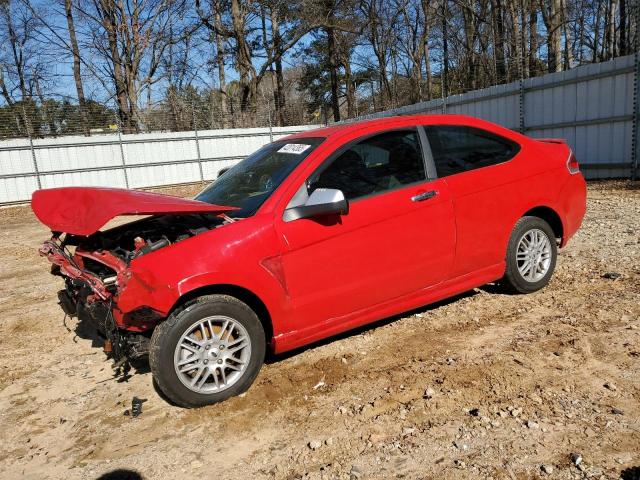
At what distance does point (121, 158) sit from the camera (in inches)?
794

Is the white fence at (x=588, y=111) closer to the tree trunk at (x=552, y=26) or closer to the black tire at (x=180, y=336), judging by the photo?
the tree trunk at (x=552, y=26)

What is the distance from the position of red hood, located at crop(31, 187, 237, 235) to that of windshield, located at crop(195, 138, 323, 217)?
21 centimetres

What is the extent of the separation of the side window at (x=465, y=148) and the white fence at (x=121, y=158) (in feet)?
58.1

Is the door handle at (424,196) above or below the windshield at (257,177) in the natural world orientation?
below

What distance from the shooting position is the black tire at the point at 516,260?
172 inches

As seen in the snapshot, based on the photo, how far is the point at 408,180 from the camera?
3.85 m

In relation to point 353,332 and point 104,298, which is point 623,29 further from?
point 104,298

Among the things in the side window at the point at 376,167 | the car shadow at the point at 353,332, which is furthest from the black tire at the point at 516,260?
the side window at the point at 376,167

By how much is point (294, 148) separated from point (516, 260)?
2196 millimetres

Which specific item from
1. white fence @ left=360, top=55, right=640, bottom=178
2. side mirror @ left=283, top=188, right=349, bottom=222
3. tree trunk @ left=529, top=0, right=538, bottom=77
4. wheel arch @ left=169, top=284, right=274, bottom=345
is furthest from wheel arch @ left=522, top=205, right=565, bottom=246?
tree trunk @ left=529, top=0, right=538, bottom=77

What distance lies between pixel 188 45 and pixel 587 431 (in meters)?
30.4

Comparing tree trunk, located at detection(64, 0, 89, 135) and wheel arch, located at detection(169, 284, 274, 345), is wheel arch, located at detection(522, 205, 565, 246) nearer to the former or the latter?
wheel arch, located at detection(169, 284, 274, 345)

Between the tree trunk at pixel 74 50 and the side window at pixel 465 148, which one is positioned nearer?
the side window at pixel 465 148

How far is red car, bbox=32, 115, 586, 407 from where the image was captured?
10.3 feet
